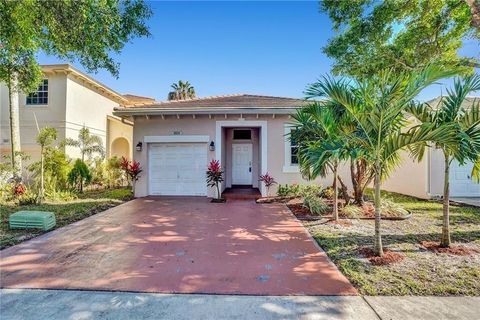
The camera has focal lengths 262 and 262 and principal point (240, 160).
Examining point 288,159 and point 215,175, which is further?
point 288,159

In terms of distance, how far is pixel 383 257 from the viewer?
190 inches

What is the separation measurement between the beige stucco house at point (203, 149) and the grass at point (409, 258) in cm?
434

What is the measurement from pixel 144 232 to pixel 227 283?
3.49 m

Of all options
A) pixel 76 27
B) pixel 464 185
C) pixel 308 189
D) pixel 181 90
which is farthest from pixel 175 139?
pixel 181 90

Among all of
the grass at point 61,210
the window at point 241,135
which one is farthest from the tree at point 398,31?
the grass at point 61,210

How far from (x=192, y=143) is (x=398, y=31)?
31.5ft

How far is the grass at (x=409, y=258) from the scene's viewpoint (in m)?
3.87

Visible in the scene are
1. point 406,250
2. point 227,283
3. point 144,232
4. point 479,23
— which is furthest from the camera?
point 144,232

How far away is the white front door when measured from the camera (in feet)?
47.9

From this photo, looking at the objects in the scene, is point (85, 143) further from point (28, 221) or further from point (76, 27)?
point (76, 27)

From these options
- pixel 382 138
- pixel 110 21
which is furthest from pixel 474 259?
pixel 110 21

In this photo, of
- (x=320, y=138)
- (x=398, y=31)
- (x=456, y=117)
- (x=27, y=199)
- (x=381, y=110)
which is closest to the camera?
(x=381, y=110)

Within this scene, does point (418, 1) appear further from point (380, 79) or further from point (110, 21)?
point (110, 21)

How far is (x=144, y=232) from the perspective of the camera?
6.67 m
